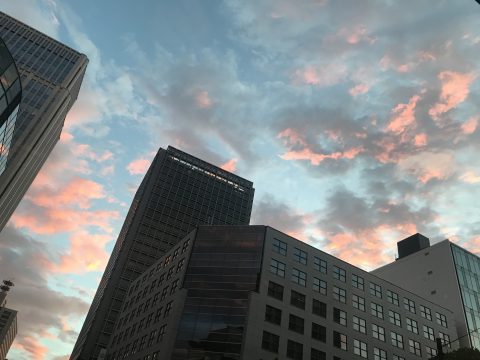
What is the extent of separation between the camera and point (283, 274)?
65000 mm

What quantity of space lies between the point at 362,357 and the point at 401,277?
134 feet

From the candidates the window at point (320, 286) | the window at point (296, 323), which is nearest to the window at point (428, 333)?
the window at point (320, 286)

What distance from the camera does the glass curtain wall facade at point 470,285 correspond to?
8175 centimetres

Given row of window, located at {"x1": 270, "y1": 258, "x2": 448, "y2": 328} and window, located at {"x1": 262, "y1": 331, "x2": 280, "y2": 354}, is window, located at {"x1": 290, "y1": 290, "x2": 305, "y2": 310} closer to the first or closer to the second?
row of window, located at {"x1": 270, "y1": 258, "x2": 448, "y2": 328}

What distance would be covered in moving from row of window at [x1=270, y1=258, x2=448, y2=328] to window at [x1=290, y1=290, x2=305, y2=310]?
2032mm

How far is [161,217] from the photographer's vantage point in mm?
162500

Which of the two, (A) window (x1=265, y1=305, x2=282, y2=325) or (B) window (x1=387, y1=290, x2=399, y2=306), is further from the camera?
(B) window (x1=387, y1=290, x2=399, y2=306)

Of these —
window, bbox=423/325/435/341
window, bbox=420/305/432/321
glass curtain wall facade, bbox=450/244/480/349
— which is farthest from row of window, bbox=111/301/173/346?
glass curtain wall facade, bbox=450/244/480/349

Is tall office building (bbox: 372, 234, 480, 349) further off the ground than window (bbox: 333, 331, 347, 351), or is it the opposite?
tall office building (bbox: 372, 234, 480, 349)

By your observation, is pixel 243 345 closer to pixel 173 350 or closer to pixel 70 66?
pixel 173 350

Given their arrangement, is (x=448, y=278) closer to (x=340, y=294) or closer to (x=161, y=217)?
(x=340, y=294)

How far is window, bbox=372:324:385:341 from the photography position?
224 feet

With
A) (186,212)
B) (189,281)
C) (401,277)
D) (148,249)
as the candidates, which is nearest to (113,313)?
(148,249)

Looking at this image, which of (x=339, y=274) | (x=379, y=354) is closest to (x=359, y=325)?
(x=379, y=354)
